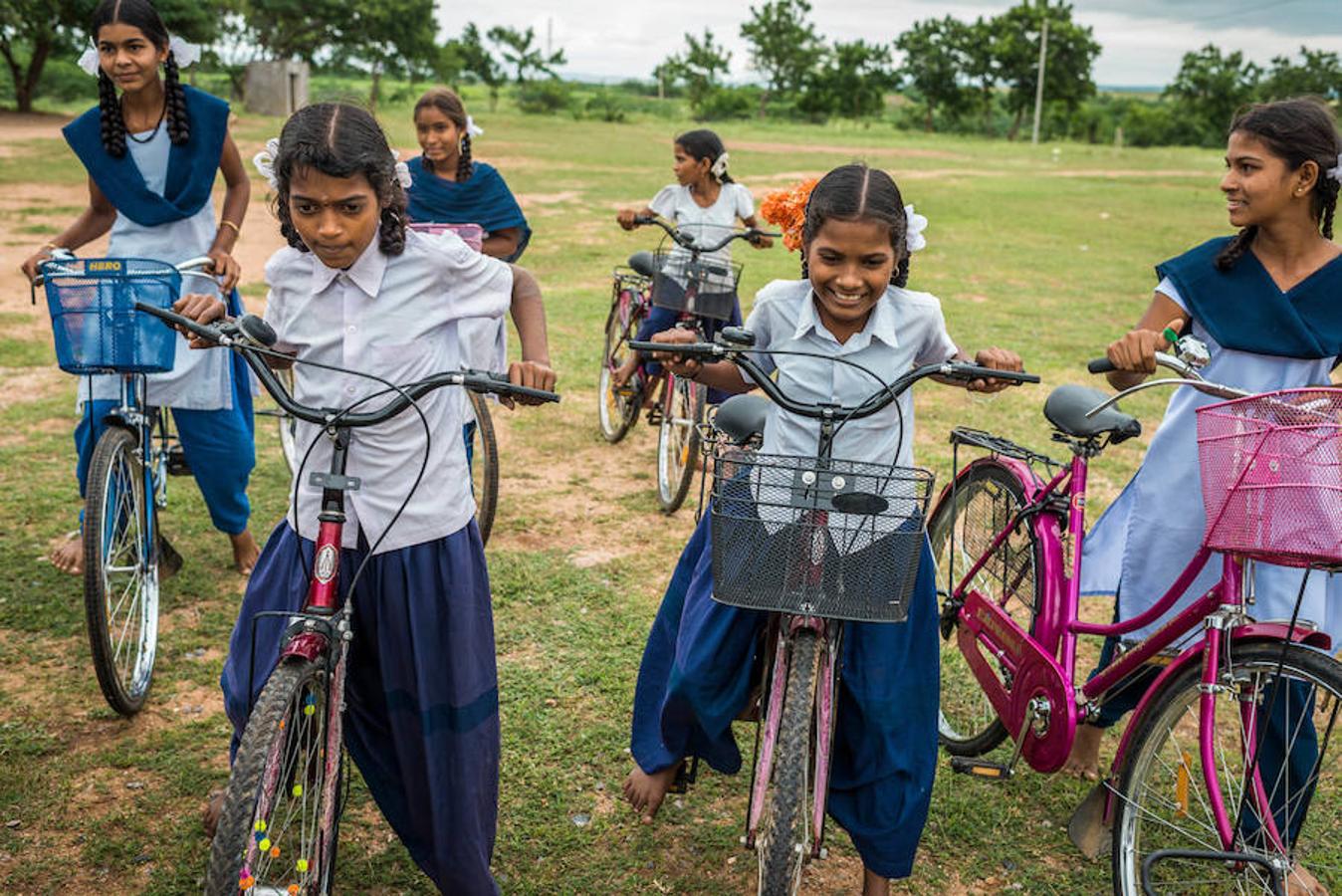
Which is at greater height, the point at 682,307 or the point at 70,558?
the point at 682,307

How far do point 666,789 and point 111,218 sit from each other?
114 inches

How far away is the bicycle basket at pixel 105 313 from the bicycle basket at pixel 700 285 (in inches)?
103

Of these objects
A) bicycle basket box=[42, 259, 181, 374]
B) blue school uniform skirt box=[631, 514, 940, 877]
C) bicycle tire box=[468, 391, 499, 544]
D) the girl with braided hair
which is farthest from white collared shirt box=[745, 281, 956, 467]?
bicycle tire box=[468, 391, 499, 544]

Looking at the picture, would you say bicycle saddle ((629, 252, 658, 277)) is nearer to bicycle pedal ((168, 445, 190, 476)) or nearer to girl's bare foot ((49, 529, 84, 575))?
bicycle pedal ((168, 445, 190, 476))

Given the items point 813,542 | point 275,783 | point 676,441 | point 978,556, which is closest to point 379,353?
point 275,783

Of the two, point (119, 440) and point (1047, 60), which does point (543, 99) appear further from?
point (119, 440)

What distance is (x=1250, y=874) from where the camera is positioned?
2617 mm

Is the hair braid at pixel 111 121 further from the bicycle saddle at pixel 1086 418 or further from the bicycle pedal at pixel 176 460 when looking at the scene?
the bicycle saddle at pixel 1086 418

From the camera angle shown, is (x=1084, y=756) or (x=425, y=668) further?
(x=1084, y=756)

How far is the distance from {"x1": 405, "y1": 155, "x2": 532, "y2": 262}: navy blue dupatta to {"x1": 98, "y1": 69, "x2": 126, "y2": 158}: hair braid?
1.26 m

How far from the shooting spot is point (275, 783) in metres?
2.16

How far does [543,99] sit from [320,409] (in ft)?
170

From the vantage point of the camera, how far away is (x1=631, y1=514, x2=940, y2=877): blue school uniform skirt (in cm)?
273

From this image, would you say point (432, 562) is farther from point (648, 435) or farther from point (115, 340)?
point (648, 435)
